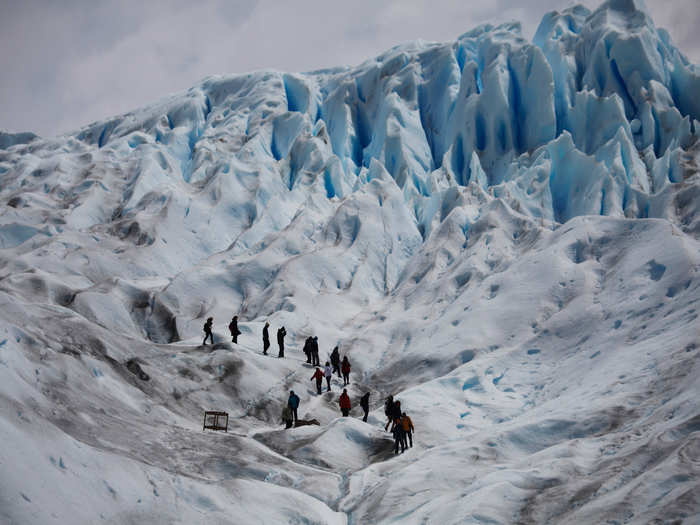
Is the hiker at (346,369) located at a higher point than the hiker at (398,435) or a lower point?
higher

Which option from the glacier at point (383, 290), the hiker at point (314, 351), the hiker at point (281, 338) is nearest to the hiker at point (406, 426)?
the glacier at point (383, 290)

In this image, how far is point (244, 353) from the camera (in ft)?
82.1

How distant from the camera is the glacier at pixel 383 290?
12.9m

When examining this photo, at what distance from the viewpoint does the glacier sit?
1286cm

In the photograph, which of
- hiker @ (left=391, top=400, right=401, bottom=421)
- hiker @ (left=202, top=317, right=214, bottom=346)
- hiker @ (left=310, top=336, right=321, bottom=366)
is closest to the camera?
hiker @ (left=391, top=400, right=401, bottom=421)

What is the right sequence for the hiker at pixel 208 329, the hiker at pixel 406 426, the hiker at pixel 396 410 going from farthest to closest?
1. the hiker at pixel 208 329
2. the hiker at pixel 396 410
3. the hiker at pixel 406 426

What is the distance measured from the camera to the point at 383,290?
3856cm

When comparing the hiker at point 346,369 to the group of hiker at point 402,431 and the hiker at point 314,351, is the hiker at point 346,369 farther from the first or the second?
the group of hiker at point 402,431

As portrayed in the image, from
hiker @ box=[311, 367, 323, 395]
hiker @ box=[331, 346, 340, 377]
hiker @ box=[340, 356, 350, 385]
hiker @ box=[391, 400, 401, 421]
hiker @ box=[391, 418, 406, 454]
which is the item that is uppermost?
hiker @ box=[331, 346, 340, 377]

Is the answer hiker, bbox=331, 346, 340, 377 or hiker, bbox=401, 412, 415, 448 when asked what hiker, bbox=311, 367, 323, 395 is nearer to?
hiker, bbox=331, 346, 340, 377

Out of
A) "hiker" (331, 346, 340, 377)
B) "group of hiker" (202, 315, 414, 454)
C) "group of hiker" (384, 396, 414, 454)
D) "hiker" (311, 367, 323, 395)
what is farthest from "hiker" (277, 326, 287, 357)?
"group of hiker" (384, 396, 414, 454)

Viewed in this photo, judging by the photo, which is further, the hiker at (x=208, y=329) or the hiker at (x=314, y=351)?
the hiker at (x=314, y=351)

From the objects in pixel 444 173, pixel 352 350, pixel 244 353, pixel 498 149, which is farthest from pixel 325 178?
pixel 244 353

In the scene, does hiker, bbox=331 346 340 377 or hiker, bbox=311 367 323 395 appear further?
hiker, bbox=331 346 340 377
